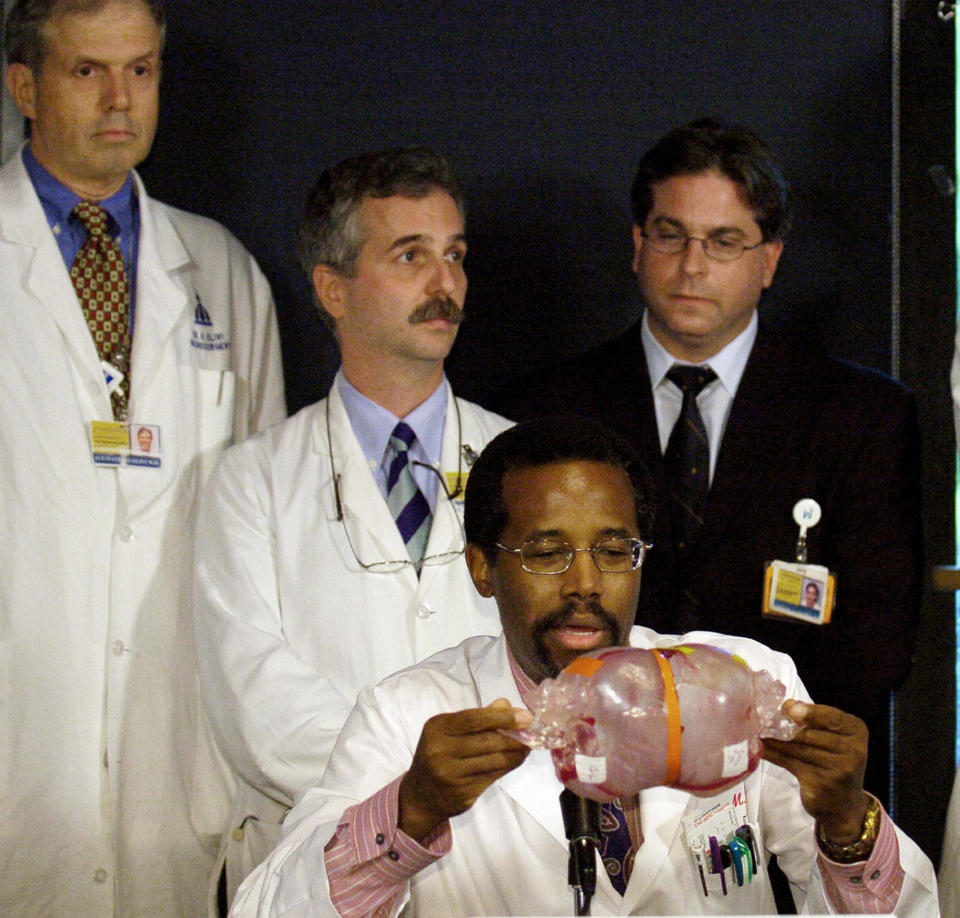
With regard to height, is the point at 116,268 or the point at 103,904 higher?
the point at 116,268

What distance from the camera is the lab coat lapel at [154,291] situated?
344 cm

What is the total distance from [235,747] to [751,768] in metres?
1.61

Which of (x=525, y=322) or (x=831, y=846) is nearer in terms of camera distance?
(x=831, y=846)

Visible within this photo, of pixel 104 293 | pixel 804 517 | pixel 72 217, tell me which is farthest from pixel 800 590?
pixel 72 217

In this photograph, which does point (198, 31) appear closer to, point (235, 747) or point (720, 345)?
point (720, 345)

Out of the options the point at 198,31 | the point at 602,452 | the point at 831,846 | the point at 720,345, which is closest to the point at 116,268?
the point at 198,31

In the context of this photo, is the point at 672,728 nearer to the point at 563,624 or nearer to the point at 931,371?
the point at 563,624

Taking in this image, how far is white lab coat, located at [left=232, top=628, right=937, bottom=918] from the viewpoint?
2.15m

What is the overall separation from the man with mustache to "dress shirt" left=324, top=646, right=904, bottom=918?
0.96 m

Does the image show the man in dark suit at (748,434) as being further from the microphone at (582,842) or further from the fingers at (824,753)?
the microphone at (582,842)

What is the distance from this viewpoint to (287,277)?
4.07 metres

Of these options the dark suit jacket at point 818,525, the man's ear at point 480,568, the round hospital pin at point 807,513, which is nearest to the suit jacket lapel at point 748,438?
the dark suit jacket at point 818,525

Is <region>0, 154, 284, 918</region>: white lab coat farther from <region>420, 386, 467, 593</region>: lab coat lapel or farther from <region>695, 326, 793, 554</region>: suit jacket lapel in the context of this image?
<region>695, 326, 793, 554</region>: suit jacket lapel

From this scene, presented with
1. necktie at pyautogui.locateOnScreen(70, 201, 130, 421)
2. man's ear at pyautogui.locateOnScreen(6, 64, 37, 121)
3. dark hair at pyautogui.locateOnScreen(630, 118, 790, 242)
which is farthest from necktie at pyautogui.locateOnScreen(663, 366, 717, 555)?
man's ear at pyautogui.locateOnScreen(6, 64, 37, 121)
